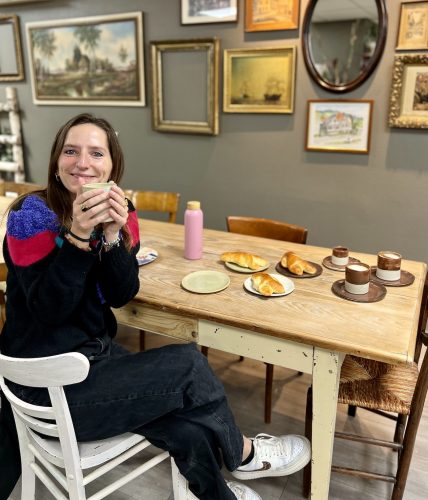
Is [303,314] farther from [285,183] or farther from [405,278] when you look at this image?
[285,183]

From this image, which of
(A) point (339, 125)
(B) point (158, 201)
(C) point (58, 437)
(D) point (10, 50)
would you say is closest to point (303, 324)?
(C) point (58, 437)

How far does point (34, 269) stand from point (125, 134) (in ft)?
8.39

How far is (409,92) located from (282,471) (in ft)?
6.84

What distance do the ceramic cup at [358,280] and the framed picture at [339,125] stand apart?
1.47m

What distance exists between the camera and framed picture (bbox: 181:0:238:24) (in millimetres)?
2832

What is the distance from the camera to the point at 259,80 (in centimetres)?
285

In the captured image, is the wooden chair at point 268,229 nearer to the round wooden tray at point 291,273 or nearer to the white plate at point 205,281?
the round wooden tray at point 291,273

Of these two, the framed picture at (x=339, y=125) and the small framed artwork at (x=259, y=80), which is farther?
the small framed artwork at (x=259, y=80)

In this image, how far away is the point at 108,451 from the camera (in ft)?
3.89

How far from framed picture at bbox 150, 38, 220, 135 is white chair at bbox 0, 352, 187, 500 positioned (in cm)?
234

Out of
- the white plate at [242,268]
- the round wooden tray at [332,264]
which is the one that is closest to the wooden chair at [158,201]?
the white plate at [242,268]

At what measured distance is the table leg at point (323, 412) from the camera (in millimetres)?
1221

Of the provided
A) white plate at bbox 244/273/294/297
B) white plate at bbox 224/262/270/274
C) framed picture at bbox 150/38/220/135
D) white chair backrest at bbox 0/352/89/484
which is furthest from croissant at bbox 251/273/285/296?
framed picture at bbox 150/38/220/135

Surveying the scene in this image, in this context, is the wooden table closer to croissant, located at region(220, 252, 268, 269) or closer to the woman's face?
croissant, located at region(220, 252, 268, 269)
